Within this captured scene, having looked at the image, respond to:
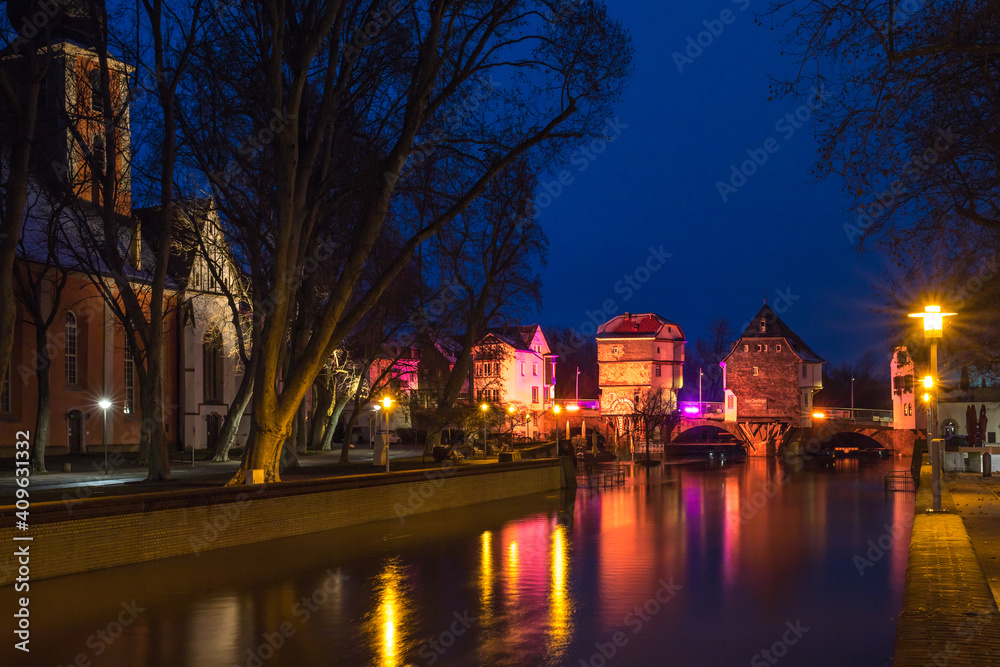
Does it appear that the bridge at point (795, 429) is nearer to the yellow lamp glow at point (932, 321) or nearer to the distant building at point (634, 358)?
the distant building at point (634, 358)

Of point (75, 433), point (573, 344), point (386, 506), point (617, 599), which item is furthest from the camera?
point (573, 344)

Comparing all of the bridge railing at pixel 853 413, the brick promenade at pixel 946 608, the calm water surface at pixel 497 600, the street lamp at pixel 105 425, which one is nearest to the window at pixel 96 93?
the street lamp at pixel 105 425

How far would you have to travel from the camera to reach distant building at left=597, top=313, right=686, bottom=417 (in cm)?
8806

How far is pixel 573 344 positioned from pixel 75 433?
8969cm

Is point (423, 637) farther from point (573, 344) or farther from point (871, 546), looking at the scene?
point (573, 344)

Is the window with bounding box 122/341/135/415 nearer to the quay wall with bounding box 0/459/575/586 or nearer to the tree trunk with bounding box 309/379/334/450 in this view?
the tree trunk with bounding box 309/379/334/450

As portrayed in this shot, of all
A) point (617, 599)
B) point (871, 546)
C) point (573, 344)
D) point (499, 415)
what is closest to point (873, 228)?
point (871, 546)

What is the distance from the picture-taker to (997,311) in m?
26.5

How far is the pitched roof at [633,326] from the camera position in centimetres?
8844

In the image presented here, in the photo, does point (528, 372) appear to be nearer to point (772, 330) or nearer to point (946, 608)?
point (772, 330)

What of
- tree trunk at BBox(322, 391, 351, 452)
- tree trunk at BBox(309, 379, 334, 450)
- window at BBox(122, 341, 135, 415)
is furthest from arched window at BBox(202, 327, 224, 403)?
tree trunk at BBox(309, 379, 334, 450)

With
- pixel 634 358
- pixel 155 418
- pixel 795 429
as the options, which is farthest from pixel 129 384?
pixel 795 429

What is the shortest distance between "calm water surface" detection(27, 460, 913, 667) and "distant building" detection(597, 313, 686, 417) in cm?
6691

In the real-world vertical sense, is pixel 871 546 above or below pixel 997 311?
below
